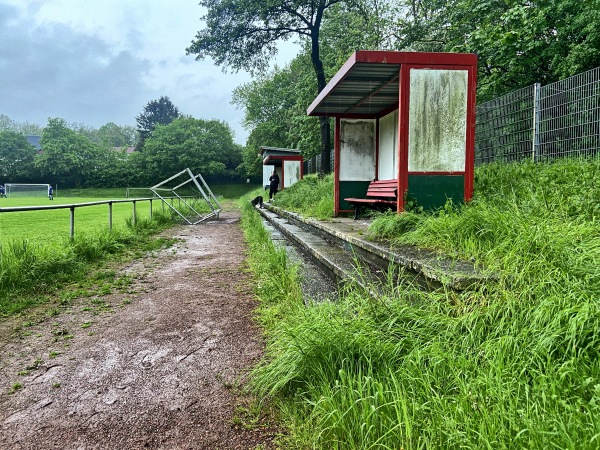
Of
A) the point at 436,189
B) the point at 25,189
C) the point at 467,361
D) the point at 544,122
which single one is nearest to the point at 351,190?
the point at 436,189

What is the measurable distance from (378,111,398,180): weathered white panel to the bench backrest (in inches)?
12.4

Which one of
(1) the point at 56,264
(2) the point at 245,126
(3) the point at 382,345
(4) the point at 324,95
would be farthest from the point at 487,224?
(2) the point at 245,126

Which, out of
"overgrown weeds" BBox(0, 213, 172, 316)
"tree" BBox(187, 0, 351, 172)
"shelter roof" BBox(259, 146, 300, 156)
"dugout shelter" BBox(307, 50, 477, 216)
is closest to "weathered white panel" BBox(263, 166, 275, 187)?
"shelter roof" BBox(259, 146, 300, 156)

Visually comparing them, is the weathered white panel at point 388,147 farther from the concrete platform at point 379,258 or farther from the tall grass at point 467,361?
the tall grass at point 467,361

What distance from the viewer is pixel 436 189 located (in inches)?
185

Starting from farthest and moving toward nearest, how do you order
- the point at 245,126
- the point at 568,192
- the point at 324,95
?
the point at 245,126
the point at 324,95
the point at 568,192

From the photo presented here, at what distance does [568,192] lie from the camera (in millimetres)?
3709

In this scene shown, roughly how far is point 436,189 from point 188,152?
146ft

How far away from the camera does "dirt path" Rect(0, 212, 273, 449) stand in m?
1.86

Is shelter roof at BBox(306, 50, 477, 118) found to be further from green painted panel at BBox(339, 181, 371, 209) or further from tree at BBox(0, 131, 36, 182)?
tree at BBox(0, 131, 36, 182)

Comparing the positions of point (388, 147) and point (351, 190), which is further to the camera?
point (351, 190)

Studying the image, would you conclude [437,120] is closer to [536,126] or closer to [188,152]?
[536,126]

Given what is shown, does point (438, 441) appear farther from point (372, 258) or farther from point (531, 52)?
point (531, 52)

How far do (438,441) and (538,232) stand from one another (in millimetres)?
1575
